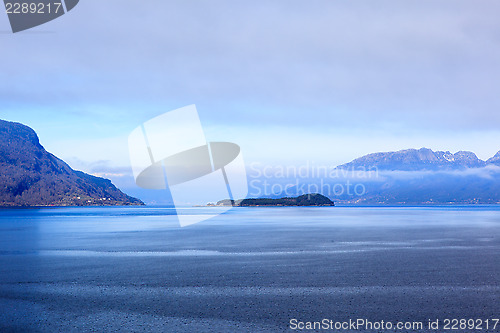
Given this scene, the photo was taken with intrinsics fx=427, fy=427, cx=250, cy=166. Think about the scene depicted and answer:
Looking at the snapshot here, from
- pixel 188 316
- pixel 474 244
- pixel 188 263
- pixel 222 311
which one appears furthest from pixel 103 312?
pixel 474 244

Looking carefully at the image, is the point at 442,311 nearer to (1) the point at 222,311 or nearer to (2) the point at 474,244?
(1) the point at 222,311

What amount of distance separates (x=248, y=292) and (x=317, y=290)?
333 centimetres

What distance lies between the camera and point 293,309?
1717 centimetres

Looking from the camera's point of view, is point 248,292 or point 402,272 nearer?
point 248,292

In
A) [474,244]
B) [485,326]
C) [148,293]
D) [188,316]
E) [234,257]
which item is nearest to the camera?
[485,326]

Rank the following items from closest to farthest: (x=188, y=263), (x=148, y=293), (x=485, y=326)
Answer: (x=485, y=326), (x=148, y=293), (x=188, y=263)

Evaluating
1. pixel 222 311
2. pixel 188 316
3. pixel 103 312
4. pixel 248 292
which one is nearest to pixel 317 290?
pixel 248 292

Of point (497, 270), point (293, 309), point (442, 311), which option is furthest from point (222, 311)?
point (497, 270)

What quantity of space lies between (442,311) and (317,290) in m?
5.75

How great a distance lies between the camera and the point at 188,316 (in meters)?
16.2

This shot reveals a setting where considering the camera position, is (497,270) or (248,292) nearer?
(248,292)

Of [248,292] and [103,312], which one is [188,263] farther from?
[103,312]

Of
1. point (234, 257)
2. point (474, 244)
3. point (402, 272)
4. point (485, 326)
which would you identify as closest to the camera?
point (485, 326)

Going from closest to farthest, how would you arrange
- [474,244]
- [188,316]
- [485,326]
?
[485,326] → [188,316] → [474,244]
